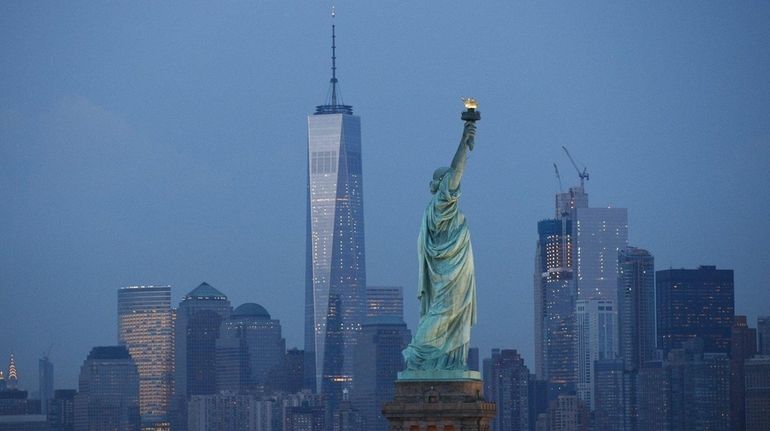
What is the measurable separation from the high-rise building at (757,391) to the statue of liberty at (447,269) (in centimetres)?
13494

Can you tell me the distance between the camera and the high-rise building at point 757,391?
178000 millimetres

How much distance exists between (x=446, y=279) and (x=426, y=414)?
2.47m

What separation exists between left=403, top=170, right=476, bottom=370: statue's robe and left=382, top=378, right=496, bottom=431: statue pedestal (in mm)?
642

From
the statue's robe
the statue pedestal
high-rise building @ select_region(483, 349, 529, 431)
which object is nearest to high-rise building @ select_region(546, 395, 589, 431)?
high-rise building @ select_region(483, 349, 529, 431)

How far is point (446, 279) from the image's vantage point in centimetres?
4256

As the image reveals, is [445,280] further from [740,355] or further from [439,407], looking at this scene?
[740,355]

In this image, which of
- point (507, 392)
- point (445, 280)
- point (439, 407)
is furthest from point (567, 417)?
point (439, 407)

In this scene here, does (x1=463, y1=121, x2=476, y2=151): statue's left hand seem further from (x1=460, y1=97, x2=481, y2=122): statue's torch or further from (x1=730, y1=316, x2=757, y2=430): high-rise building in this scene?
(x1=730, y1=316, x2=757, y2=430): high-rise building

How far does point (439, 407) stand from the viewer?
4131 centimetres

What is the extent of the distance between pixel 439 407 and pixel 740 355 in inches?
5769

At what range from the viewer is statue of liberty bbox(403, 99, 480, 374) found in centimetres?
4222

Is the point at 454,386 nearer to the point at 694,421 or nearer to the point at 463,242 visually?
the point at 463,242

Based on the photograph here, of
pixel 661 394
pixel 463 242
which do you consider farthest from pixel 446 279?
pixel 661 394

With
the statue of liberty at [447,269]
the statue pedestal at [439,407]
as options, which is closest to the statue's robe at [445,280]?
the statue of liberty at [447,269]
